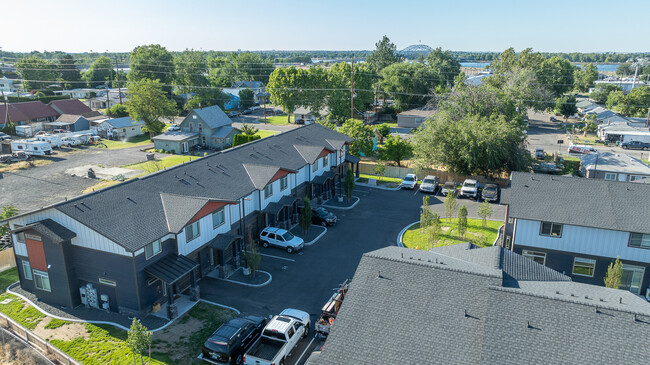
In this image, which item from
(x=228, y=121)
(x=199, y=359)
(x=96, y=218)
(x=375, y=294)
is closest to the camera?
(x=375, y=294)

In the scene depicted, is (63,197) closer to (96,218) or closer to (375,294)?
(96,218)

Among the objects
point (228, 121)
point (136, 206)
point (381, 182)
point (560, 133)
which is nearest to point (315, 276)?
point (136, 206)

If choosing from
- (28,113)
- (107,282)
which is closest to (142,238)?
(107,282)

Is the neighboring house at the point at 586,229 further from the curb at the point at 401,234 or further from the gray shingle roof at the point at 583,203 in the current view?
the curb at the point at 401,234

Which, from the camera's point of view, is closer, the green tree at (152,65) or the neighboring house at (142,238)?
the neighboring house at (142,238)

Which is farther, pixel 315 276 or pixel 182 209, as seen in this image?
pixel 315 276

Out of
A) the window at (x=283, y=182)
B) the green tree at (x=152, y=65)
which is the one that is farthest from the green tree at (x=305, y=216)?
the green tree at (x=152, y=65)

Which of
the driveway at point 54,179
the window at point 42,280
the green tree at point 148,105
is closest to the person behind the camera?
the window at point 42,280

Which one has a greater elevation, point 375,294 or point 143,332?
point 375,294
